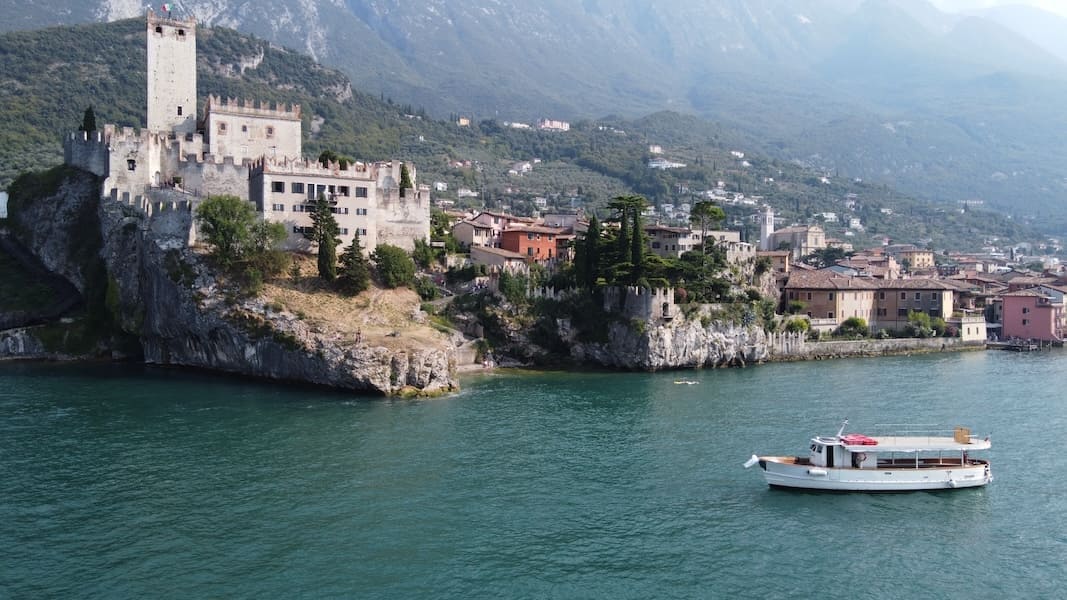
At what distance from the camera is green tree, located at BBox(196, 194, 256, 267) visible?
61375 millimetres

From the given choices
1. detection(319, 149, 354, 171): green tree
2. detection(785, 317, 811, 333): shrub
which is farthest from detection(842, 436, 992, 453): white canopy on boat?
detection(319, 149, 354, 171): green tree

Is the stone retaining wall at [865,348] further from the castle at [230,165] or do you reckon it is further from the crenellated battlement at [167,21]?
the crenellated battlement at [167,21]

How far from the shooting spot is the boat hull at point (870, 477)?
125ft

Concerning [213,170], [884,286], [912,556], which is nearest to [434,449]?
[912,556]

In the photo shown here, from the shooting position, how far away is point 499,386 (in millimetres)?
60344

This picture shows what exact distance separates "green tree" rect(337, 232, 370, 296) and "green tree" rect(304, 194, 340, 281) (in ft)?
2.08

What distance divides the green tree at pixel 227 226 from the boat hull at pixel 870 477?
1500 inches

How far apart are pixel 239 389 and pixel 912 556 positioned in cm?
3971

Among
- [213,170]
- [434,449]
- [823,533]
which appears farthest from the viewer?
[213,170]

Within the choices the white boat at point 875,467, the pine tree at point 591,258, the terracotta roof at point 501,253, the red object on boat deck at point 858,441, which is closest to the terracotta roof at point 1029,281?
the pine tree at point 591,258

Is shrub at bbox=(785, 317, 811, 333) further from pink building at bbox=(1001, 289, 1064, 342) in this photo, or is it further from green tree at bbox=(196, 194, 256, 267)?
green tree at bbox=(196, 194, 256, 267)

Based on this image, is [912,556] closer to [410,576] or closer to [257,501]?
[410,576]

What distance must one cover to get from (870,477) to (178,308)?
44.7 m

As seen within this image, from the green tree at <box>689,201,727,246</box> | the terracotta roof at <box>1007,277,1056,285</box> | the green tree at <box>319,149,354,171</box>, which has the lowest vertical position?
the terracotta roof at <box>1007,277,1056,285</box>
